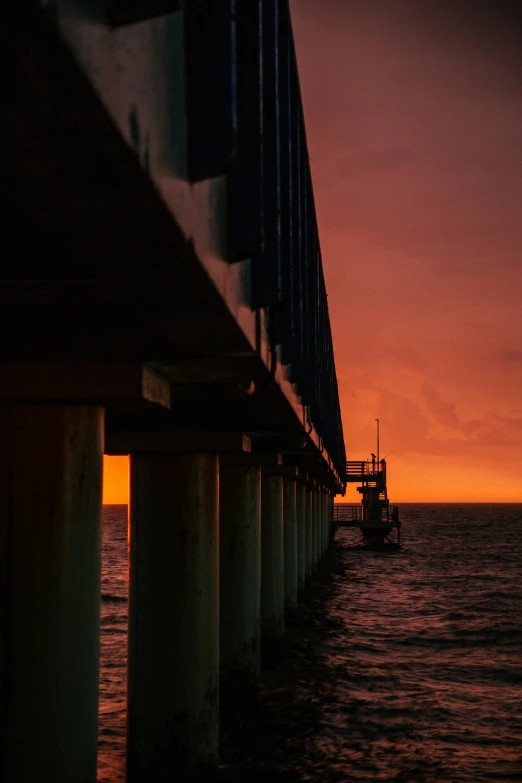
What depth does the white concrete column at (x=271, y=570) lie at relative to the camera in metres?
21.2

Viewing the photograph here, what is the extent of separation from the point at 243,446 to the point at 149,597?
9.96ft

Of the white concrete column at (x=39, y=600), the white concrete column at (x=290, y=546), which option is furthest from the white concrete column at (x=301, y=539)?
the white concrete column at (x=39, y=600)

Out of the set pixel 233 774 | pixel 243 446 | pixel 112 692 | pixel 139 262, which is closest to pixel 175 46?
pixel 139 262

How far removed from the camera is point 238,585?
1585 centimetres

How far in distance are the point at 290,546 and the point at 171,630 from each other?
17432 mm

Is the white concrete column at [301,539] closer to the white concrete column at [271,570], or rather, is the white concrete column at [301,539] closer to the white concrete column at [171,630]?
the white concrete column at [271,570]

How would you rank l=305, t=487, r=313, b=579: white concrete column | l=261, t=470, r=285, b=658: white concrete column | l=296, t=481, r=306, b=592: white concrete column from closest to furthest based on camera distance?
l=261, t=470, r=285, b=658: white concrete column < l=296, t=481, r=306, b=592: white concrete column < l=305, t=487, r=313, b=579: white concrete column

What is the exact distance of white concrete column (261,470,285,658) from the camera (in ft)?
69.5

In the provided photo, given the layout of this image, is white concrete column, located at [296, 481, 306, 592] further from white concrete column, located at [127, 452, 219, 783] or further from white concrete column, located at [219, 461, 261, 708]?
white concrete column, located at [127, 452, 219, 783]

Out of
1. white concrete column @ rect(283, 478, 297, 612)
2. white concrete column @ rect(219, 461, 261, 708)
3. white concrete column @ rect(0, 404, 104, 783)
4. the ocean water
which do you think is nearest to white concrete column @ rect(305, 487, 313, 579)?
the ocean water

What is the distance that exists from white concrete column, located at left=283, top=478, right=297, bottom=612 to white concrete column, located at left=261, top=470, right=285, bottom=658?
5006 millimetres

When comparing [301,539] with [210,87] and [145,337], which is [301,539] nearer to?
[145,337]

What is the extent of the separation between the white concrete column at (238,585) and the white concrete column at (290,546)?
11.3 metres

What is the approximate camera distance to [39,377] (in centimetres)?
746
